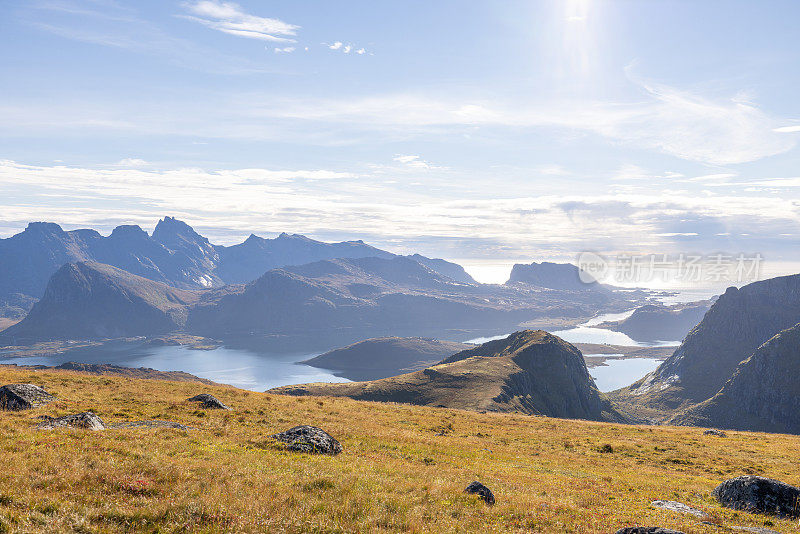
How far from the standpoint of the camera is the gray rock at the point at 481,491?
17062 millimetres

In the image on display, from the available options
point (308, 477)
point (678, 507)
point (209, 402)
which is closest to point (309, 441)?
point (308, 477)

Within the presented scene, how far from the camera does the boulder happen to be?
25.9 meters

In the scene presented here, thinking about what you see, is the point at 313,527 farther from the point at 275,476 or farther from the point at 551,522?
the point at 551,522

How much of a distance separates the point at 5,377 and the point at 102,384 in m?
7.20

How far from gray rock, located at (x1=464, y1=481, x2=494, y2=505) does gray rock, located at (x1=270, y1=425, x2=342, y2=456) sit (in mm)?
8418

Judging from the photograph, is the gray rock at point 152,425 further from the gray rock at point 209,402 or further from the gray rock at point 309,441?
the gray rock at point 209,402

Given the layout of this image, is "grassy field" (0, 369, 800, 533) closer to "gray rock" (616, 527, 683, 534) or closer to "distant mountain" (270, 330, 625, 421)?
"gray rock" (616, 527, 683, 534)

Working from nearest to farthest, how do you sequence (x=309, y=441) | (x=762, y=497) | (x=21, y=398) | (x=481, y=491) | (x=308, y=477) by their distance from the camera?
(x=308, y=477) < (x=481, y=491) < (x=762, y=497) < (x=309, y=441) < (x=21, y=398)

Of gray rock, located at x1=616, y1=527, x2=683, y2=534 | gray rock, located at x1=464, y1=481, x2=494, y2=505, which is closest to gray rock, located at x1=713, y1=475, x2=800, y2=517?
gray rock, located at x1=616, y1=527, x2=683, y2=534

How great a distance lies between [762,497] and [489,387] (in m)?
108

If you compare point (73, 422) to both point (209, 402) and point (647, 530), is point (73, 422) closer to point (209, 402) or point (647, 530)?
point (209, 402)

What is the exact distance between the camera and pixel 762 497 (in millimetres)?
19984

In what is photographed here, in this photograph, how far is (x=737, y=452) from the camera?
137 feet

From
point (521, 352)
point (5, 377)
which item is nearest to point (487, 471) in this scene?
point (5, 377)
